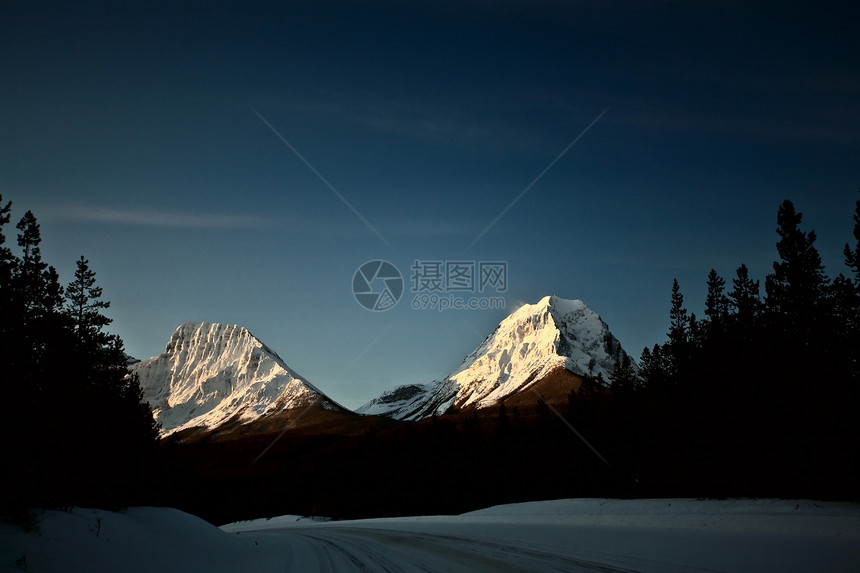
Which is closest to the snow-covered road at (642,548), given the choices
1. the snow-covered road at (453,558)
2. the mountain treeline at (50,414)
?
the snow-covered road at (453,558)

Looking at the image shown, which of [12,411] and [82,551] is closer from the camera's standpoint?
[82,551]

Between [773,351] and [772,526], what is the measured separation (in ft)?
71.0

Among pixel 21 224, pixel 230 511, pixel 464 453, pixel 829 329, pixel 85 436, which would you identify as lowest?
pixel 230 511

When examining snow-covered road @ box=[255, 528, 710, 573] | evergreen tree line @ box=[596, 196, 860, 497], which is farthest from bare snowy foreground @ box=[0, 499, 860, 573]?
evergreen tree line @ box=[596, 196, 860, 497]

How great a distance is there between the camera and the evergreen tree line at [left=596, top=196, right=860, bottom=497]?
106ft

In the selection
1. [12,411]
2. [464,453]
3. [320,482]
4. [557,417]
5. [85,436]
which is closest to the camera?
[12,411]

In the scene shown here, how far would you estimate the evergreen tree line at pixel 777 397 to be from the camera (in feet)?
106

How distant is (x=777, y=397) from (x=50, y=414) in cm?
4048

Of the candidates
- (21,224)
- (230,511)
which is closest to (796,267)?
(21,224)

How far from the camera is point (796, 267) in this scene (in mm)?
39750

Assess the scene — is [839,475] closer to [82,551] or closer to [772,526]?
[772,526]

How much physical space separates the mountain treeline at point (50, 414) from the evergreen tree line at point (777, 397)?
37.1 metres

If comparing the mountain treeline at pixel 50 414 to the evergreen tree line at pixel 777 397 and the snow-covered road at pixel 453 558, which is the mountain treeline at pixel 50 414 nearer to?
the snow-covered road at pixel 453 558

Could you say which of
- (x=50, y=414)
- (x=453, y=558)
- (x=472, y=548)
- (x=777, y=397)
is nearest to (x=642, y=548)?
(x=472, y=548)
